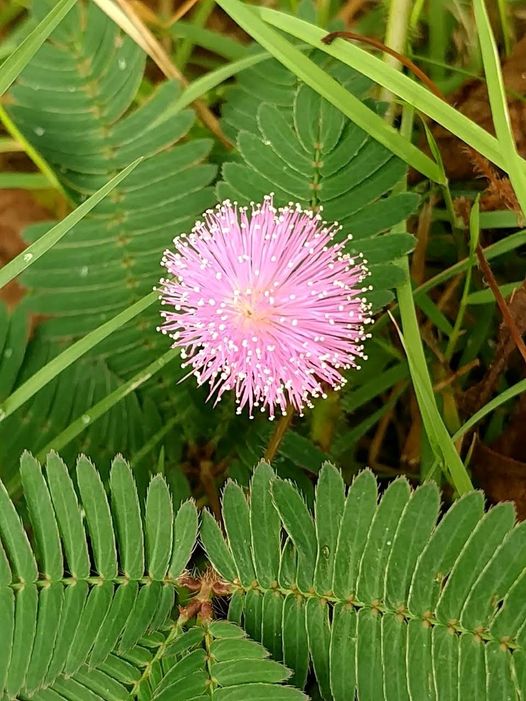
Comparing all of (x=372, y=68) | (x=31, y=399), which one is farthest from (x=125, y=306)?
(x=372, y=68)

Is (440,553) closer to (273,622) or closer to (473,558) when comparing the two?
(473,558)

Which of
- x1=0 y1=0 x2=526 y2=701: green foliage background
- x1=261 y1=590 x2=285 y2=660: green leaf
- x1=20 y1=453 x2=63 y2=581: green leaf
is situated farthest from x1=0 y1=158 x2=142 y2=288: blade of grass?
x1=261 y1=590 x2=285 y2=660: green leaf

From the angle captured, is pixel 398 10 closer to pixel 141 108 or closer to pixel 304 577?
pixel 141 108

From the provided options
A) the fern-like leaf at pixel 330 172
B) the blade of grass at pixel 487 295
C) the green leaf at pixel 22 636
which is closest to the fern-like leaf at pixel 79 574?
the green leaf at pixel 22 636

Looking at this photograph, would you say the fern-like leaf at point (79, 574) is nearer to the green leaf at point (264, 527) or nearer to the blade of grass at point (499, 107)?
the green leaf at point (264, 527)

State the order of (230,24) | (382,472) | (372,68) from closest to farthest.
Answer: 1. (372,68)
2. (382,472)
3. (230,24)

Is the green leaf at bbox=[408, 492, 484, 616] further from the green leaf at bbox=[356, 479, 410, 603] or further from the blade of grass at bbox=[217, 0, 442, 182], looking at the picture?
the blade of grass at bbox=[217, 0, 442, 182]
